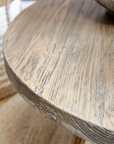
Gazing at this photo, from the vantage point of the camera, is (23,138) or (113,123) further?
(23,138)

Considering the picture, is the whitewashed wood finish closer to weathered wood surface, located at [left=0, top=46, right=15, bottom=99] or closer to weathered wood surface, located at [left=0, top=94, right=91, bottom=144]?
weathered wood surface, located at [left=0, top=94, right=91, bottom=144]

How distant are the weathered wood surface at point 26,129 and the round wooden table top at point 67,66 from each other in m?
0.40

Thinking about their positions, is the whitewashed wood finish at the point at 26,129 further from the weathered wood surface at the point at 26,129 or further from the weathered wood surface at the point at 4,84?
the weathered wood surface at the point at 4,84

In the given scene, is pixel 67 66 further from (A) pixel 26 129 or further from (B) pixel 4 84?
(B) pixel 4 84

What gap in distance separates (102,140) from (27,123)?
1.71 ft

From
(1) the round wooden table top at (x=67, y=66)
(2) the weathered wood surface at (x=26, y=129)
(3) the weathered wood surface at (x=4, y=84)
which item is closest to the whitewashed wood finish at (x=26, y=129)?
(2) the weathered wood surface at (x=26, y=129)

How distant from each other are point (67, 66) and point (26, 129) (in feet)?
1.51

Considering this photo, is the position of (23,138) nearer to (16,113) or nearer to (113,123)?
(16,113)

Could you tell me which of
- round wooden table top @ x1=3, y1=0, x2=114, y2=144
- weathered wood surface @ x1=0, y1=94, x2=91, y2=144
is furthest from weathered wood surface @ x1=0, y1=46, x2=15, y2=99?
round wooden table top @ x1=3, y1=0, x2=114, y2=144

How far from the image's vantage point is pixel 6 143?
63cm

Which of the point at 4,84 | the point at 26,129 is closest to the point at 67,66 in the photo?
the point at 26,129

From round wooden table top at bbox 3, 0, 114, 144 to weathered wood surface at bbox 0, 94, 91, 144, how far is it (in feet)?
1.31

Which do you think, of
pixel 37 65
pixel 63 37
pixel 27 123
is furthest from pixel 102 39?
pixel 27 123

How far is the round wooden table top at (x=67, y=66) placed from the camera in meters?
0.27
